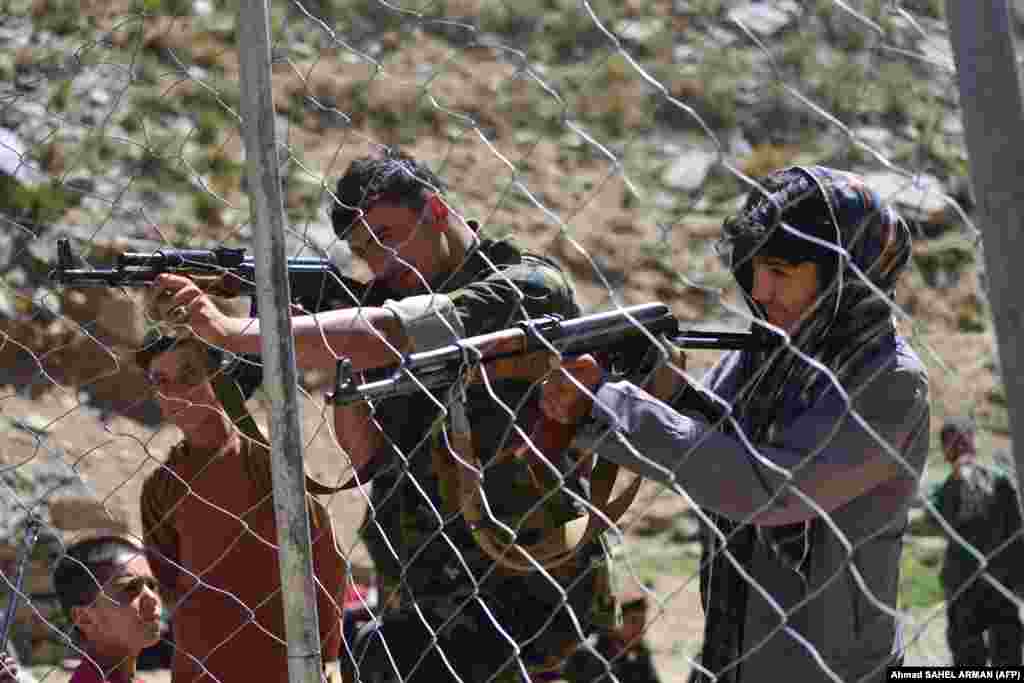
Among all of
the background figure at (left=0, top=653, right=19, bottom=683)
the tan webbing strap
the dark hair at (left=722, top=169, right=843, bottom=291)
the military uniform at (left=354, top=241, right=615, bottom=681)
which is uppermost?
the dark hair at (left=722, top=169, right=843, bottom=291)

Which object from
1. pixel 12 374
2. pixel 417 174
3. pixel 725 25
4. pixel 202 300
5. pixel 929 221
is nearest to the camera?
pixel 202 300

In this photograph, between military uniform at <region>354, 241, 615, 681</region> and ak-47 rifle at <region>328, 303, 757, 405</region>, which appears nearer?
ak-47 rifle at <region>328, 303, 757, 405</region>

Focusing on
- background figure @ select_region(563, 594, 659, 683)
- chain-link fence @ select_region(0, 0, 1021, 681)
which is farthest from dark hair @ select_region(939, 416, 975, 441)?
background figure @ select_region(563, 594, 659, 683)

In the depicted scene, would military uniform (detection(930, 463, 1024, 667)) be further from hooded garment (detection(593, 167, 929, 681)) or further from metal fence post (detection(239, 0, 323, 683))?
metal fence post (detection(239, 0, 323, 683))

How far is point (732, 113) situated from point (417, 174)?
13.0m

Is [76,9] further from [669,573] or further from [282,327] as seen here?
[282,327]

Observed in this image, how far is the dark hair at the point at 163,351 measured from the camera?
285cm

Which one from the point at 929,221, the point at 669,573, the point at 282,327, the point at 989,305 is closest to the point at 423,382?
the point at 282,327

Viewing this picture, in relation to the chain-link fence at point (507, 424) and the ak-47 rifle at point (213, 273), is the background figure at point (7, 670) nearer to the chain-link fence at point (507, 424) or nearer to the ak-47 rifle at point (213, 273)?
the chain-link fence at point (507, 424)

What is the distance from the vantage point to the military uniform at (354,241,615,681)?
2.46 meters

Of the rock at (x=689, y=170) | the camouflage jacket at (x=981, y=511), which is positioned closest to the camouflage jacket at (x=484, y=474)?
the camouflage jacket at (x=981, y=511)

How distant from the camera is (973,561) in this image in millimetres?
5832

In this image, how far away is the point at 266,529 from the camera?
113 inches

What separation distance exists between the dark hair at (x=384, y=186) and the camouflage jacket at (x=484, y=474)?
148 mm
